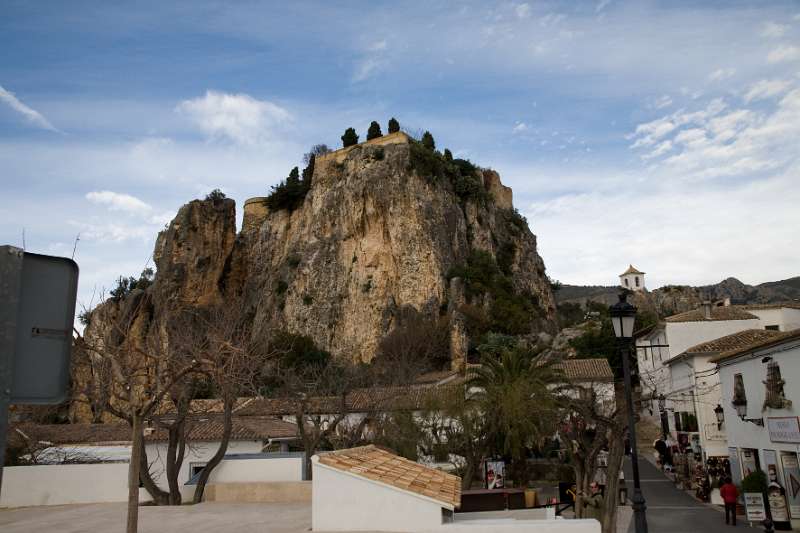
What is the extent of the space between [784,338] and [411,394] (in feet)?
65.5

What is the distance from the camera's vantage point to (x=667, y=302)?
76438 millimetres

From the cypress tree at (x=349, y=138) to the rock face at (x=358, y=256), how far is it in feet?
7.27

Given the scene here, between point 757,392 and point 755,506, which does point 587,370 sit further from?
point 755,506

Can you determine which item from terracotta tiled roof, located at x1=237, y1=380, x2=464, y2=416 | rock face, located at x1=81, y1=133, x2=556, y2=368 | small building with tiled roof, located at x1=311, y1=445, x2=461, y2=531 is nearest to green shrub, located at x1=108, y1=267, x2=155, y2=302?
rock face, located at x1=81, y1=133, x2=556, y2=368

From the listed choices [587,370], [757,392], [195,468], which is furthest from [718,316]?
[195,468]

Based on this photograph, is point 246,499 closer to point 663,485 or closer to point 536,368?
point 536,368

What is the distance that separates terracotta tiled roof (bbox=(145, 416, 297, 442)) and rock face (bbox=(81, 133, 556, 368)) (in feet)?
69.1

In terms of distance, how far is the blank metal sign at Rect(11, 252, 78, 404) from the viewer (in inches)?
80.0

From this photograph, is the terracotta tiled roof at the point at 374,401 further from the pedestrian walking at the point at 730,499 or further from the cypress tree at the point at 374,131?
the cypress tree at the point at 374,131

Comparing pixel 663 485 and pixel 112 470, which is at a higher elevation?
pixel 112 470

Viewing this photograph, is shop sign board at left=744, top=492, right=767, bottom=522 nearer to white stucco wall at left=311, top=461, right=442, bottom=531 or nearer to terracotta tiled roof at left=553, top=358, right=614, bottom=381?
white stucco wall at left=311, top=461, right=442, bottom=531

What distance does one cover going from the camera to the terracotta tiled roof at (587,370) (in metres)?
37.0

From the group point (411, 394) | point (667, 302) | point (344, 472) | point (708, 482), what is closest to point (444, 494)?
point (344, 472)

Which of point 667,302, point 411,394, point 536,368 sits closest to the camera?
point 536,368
